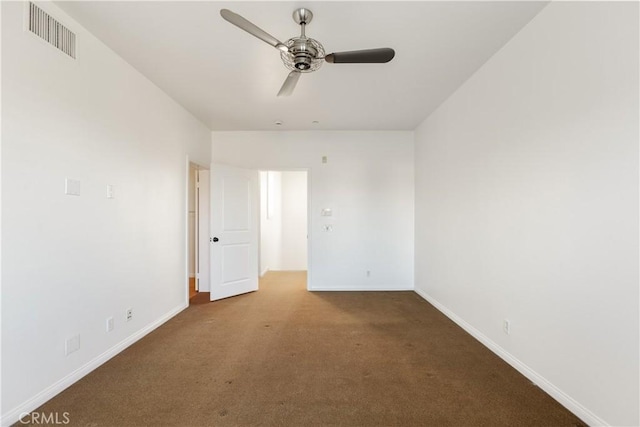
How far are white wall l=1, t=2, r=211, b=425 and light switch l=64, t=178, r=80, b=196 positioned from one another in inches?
1.3

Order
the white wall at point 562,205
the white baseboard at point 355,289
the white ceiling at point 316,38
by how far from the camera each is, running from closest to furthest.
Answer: the white wall at point 562,205 < the white ceiling at point 316,38 < the white baseboard at point 355,289

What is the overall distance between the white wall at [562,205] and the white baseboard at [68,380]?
10.8 feet

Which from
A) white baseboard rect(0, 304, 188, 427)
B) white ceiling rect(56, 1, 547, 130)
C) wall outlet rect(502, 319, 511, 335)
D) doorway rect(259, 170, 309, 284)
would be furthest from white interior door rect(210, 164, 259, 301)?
wall outlet rect(502, 319, 511, 335)

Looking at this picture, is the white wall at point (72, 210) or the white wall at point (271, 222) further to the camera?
the white wall at point (271, 222)

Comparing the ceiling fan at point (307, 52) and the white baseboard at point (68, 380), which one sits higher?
the ceiling fan at point (307, 52)

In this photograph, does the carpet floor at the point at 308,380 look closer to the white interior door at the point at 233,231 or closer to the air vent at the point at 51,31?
the white interior door at the point at 233,231

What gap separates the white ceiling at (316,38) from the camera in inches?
72.9

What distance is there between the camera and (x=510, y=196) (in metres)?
2.23

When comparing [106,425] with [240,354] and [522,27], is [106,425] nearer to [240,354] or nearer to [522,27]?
[240,354]

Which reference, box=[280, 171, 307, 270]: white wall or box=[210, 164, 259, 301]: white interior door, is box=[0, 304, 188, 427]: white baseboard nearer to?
box=[210, 164, 259, 301]: white interior door

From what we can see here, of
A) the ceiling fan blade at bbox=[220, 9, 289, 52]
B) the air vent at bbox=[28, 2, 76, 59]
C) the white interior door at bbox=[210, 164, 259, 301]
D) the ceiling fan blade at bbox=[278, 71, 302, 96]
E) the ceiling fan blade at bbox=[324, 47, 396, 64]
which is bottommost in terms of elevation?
the white interior door at bbox=[210, 164, 259, 301]

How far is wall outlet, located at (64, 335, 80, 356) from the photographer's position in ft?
6.34

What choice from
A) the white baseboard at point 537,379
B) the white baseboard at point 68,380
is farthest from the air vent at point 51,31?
the white baseboard at point 537,379

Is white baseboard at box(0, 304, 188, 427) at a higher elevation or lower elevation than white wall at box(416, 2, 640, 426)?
lower
